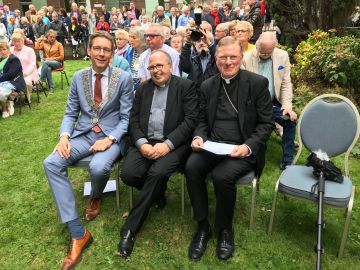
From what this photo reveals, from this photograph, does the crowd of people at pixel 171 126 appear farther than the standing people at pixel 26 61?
No

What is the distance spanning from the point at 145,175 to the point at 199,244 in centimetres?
76

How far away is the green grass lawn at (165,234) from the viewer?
2.83 meters

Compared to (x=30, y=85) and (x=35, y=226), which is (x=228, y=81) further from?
(x=30, y=85)


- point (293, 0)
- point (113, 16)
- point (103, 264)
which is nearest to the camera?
point (103, 264)

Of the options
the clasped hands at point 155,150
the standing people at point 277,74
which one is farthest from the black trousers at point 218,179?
the standing people at point 277,74

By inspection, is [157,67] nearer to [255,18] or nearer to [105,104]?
[105,104]

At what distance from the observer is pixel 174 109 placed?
3.30 metres

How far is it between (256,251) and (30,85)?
6034 mm

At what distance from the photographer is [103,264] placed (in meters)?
2.83

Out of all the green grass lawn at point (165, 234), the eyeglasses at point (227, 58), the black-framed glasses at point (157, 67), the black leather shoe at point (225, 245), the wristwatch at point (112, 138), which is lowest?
the green grass lawn at point (165, 234)

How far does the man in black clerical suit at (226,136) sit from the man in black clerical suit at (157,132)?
0.14m

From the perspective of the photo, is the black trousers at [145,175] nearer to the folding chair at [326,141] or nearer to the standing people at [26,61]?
the folding chair at [326,141]

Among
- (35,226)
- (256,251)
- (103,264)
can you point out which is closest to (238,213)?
(256,251)

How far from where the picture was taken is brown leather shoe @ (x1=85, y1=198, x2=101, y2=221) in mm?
3373
